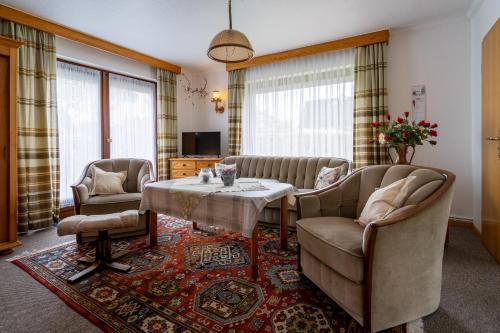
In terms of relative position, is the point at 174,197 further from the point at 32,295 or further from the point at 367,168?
the point at 367,168

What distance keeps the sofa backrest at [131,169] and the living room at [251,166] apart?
2cm

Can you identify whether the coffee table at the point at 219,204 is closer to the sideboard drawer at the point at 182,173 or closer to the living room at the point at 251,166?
the living room at the point at 251,166

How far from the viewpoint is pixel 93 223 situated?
2061mm

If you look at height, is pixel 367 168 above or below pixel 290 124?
below

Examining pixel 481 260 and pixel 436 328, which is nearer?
pixel 436 328

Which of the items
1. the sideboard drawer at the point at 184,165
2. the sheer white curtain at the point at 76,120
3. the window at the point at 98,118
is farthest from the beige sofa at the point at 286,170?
the sheer white curtain at the point at 76,120

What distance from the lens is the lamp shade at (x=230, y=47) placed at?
7.04 ft

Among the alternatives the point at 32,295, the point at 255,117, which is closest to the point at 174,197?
→ the point at 32,295

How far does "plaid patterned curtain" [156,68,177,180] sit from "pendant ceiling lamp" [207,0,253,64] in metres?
2.73

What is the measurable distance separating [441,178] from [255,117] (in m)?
3.62

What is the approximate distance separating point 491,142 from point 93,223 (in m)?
3.49

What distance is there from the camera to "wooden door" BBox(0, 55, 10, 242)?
2.51m

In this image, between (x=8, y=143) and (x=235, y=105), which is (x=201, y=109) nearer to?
(x=235, y=105)

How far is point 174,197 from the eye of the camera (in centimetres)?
235
